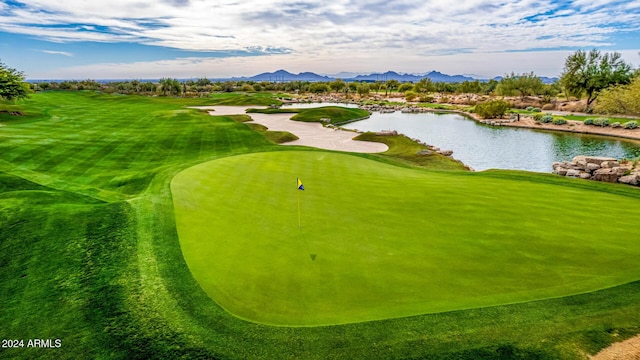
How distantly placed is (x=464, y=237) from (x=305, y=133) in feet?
116

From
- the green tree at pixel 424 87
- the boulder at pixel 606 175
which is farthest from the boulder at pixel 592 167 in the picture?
the green tree at pixel 424 87

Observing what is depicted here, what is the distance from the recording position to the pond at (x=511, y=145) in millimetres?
30500

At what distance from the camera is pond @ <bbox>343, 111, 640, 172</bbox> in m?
30.5

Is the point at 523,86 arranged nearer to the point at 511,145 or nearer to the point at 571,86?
the point at 571,86

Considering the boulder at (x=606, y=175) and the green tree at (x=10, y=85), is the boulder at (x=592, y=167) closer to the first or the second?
the boulder at (x=606, y=175)

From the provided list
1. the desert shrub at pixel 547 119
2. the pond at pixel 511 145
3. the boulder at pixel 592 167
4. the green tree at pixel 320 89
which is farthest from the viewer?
the green tree at pixel 320 89

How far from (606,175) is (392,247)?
61.0ft

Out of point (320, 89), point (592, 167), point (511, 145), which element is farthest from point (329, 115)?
point (320, 89)

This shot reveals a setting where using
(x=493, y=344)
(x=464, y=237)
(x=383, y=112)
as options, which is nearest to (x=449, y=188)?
(x=464, y=237)

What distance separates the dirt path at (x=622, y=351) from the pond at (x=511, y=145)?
75.9 feet

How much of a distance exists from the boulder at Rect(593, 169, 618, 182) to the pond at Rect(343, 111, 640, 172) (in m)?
7.14

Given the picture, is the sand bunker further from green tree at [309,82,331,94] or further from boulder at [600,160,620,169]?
green tree at [309,82,331,94]

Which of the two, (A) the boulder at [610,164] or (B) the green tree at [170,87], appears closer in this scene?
(A) the boulder at [610,164]

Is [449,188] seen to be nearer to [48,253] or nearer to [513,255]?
[513,255]
